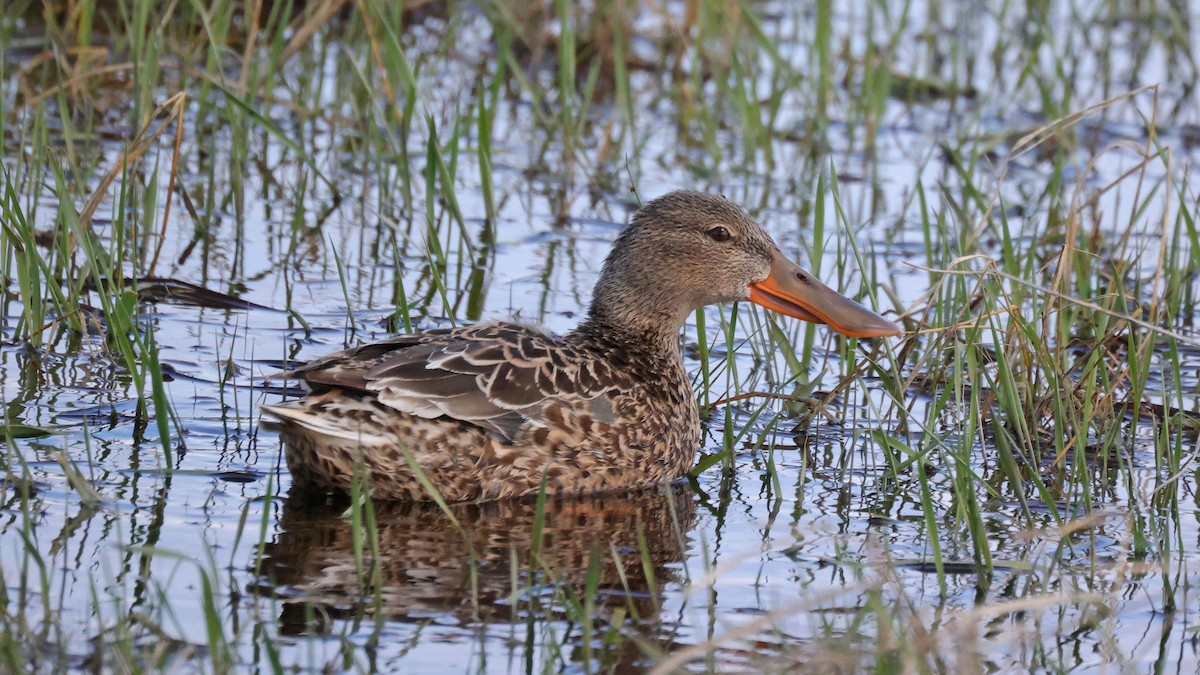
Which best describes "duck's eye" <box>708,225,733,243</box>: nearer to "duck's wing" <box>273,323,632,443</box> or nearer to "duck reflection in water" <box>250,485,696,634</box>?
"duck's wing" <box>273,323,632,443</box>

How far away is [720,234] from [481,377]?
1225 mm

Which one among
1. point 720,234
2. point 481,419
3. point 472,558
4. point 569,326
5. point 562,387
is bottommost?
point 472,558

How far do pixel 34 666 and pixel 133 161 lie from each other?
3.15m

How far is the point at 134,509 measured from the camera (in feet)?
16.2

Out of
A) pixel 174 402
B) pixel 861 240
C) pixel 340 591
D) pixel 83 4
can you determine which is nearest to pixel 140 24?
pixel 83 4

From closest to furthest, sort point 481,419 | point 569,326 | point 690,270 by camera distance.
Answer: point 481,419 → point 690,270 → point 569,326

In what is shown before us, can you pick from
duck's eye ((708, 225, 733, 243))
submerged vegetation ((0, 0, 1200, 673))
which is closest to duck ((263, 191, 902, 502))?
duck's eye ((708, 225, 733, 243))

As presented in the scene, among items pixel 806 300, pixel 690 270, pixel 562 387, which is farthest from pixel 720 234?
pixel 562 387

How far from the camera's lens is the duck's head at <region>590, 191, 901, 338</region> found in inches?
241

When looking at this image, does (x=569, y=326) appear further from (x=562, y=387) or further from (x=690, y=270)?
(x=562, y=387)

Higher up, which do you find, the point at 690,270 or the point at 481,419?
the point at 690,270

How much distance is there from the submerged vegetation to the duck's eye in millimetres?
309

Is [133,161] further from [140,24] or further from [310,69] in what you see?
[310,69]

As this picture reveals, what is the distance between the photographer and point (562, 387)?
5.56 meters
